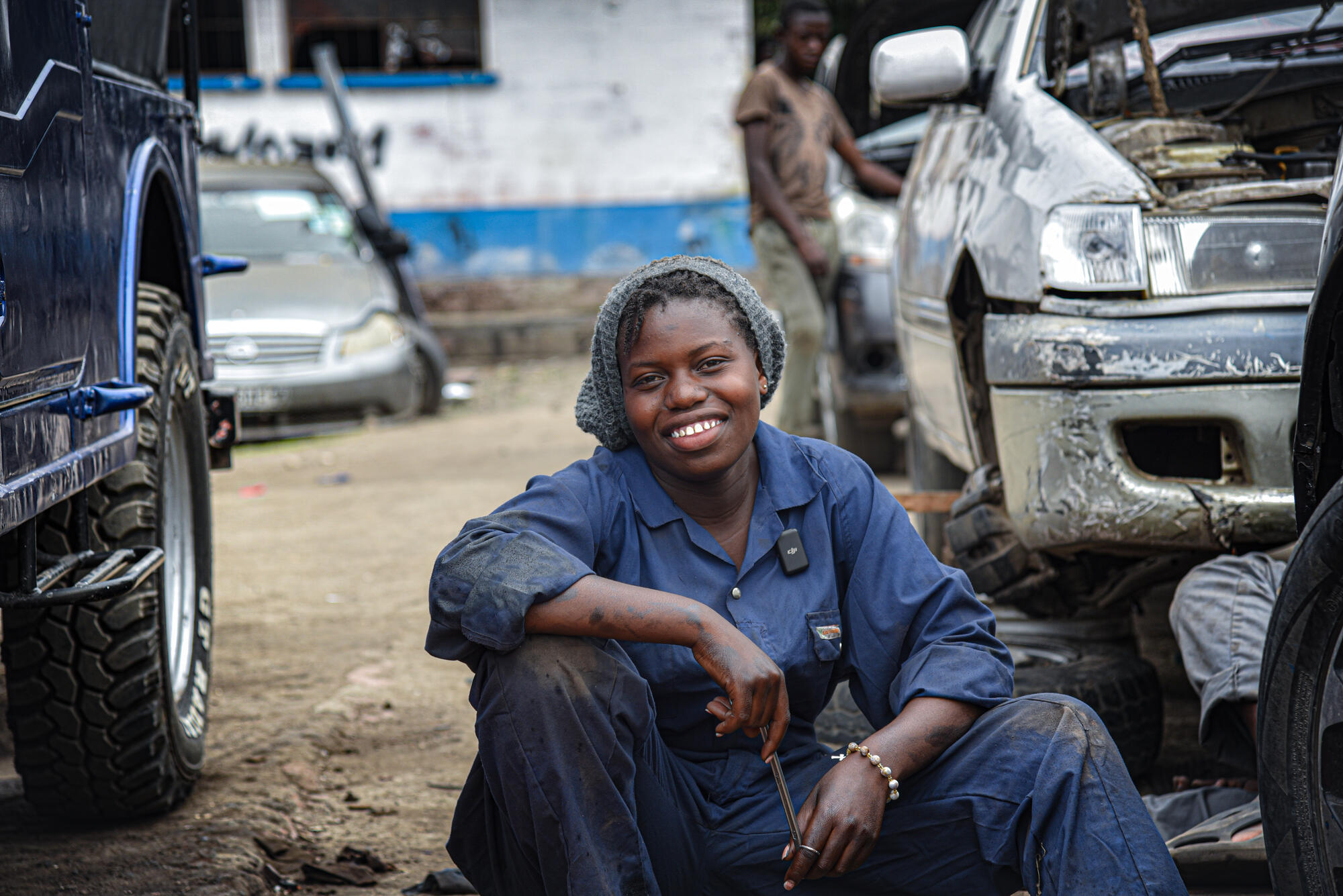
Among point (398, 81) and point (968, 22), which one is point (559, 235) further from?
point (968, 22)

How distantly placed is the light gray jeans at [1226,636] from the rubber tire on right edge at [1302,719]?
0.60 m

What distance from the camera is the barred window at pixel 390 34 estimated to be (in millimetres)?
12781

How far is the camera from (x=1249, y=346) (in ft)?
8.91

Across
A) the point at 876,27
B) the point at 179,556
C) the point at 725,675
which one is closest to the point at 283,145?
the point at 876,27

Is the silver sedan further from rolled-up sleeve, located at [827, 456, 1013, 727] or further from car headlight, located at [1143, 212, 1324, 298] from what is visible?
rolled-up sleeve, located at [827, 456, 1013, 727]

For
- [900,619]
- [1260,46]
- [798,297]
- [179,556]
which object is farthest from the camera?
[798,297]

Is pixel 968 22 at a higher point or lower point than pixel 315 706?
higher

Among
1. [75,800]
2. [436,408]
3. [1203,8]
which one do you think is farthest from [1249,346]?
[436,408]

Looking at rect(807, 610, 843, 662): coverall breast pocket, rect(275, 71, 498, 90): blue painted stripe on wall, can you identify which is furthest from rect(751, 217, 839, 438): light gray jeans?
rect(275, 71, 498, 90): blue painted stripe on wall

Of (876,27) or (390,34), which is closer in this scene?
(876,27)

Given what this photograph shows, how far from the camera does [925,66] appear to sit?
3777mm

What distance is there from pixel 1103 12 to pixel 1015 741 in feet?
8.11

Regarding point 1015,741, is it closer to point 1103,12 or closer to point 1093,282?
point 1093,282

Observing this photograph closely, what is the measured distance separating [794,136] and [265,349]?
4.14 m
